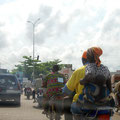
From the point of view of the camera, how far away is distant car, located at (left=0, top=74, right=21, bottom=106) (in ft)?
42.9

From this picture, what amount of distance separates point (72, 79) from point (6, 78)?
34.2ft

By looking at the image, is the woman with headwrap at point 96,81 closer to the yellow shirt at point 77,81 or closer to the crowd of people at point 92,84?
the crowd of people at point 92,84

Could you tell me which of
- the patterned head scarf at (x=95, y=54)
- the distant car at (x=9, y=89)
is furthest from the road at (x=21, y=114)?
the patterned head scarf at (x=95, y=54)

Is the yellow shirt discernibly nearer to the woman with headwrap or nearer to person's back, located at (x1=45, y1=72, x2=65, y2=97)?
the woman with headwrap

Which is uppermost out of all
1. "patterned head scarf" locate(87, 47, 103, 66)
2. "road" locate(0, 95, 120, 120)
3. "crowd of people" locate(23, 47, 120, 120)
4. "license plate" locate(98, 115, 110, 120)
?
"patterned head scarf" locate(87, 47, 103, 66)

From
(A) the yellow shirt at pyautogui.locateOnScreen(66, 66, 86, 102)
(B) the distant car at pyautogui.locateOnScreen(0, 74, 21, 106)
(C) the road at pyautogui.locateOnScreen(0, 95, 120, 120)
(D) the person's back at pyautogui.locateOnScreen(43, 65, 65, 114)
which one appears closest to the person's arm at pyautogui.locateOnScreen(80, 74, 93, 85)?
(A) the yellow shirt at pyautogui.locateOnScreen(66, 66, 86, 102)

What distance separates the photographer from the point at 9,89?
1319cm

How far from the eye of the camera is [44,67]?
74.9 m

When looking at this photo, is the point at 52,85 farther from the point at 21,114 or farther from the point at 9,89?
the point at 9,89

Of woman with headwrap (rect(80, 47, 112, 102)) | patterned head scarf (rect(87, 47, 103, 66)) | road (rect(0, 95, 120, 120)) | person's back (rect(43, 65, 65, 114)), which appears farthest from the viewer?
road (rect(0, 95, 120, 120))

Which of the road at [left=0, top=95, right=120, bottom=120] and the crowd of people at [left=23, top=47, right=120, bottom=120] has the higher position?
the crowd of people at [left=23, top=47, right=120, bottom=120]

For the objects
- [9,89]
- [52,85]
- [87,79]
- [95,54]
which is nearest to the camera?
[87,79]

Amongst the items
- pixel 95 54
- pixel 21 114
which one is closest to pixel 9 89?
pixel 21 114

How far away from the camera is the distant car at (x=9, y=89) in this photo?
1308cm
